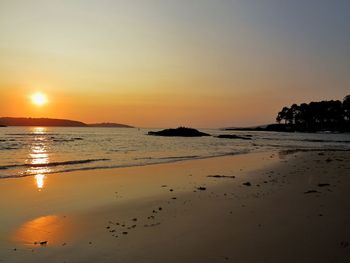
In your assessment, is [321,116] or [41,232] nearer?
[41,232]

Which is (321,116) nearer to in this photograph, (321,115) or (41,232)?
(321,115)

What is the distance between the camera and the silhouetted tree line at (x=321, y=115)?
151m

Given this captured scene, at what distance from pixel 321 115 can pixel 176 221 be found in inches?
6439

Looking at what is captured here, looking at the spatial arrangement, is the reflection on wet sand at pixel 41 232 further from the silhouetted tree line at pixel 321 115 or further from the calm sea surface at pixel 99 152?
the silhouetted tree line at pixel 321 115

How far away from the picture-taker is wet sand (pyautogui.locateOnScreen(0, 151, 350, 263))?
730cm

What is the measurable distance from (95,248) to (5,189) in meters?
9.39

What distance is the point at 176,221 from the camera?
9828 millimetres

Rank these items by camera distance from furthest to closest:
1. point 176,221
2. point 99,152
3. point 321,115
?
point 321,115 < point 99,152 < point 176,221

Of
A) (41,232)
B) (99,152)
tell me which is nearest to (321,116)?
(99,152)

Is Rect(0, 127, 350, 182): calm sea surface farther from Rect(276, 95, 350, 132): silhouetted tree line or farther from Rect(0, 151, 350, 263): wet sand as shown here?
Rect(276, 95, 350, 132): silhouetted tree line

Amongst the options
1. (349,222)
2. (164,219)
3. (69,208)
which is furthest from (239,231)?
(69,208)

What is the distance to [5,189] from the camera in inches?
601

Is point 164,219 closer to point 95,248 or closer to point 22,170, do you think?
point 95,248

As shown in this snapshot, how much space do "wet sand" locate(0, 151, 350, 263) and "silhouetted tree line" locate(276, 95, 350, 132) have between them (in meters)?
143
